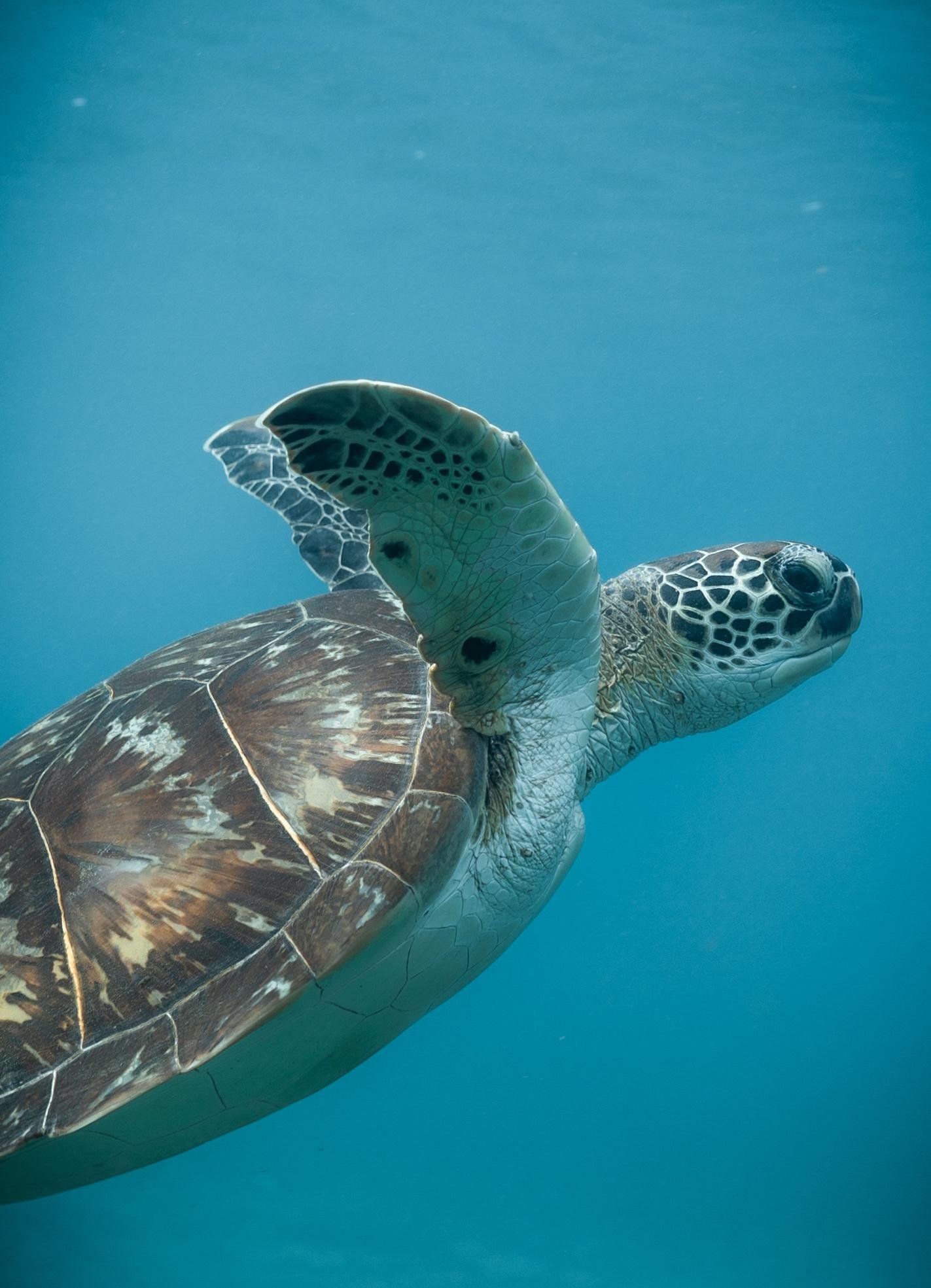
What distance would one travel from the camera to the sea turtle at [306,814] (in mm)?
1431

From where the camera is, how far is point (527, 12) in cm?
638

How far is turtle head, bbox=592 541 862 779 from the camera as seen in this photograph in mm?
2480

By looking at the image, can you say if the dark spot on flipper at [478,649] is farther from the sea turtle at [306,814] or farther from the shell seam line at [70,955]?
the shell seam line at [70,955]

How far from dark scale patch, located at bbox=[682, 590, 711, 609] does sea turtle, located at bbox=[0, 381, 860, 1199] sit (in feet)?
2.25

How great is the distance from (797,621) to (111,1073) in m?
2.30

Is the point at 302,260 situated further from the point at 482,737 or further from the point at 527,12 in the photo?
the point at 482,737

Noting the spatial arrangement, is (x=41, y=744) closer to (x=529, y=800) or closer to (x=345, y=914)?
(x=345, y=914)

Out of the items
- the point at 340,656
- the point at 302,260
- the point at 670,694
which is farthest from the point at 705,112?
the point at 340,656

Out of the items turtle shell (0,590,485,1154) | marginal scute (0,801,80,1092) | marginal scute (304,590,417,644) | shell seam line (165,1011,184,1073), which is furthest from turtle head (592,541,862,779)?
marginal scute (0,801,80,1092)

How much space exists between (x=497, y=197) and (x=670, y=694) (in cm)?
822

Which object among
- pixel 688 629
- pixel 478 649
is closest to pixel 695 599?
pixel 688 629

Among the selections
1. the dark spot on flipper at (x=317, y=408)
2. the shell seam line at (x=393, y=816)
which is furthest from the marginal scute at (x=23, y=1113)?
the dark spot on flipper at (x=317, y=408)

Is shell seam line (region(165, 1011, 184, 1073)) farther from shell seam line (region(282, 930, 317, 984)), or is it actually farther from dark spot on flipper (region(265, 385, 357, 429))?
dark spot on flipper (region(265, 385, 357, 429))

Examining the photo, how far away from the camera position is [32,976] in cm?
151
